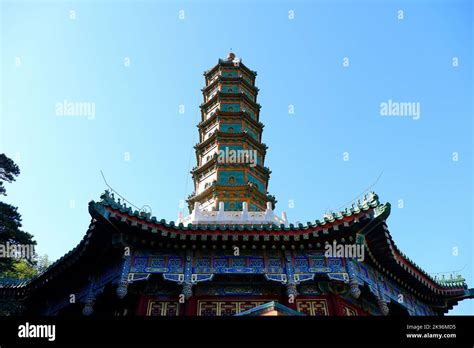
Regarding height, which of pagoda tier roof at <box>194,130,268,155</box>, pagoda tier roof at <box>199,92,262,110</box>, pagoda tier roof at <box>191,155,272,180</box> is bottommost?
pagoda tier roof at <box>191,155,272,180</box>

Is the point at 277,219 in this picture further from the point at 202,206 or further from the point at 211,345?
the point at 211,345

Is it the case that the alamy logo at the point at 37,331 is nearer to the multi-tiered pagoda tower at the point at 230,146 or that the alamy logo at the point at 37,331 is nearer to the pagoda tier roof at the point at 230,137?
the multi-tiered pagoda tower at the point at 230,146

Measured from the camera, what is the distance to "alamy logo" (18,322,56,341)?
6383 millimetres

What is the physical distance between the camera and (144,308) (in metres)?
12.6

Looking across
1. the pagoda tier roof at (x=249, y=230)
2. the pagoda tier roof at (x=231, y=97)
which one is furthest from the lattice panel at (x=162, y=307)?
the pagoda tier roof at (x=231, y=97)

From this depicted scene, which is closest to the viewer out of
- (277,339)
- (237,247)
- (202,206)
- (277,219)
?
(277,339)

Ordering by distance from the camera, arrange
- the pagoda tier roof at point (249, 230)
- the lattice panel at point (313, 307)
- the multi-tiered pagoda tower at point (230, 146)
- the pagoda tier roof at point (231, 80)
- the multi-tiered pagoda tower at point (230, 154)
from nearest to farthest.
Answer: the pagoda tier roof at point (249, 230)
the lattice panel at point (313, 307)
the multi-tiered pagoda tower at point (230, 154)
the multi-tiered pagoda tower at point (230, 146)
the pagoda tier roof at point (231, 80)

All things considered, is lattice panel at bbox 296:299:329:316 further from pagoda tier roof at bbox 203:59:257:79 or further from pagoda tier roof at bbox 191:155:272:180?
pagoda tier roof at bbox 203:59:257:79

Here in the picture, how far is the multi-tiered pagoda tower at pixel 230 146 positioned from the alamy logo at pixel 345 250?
5225mm

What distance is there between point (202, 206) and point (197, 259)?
21.8ft

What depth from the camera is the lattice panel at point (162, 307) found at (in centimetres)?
1266

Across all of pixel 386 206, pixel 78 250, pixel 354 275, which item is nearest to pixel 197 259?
pixel 78 250
